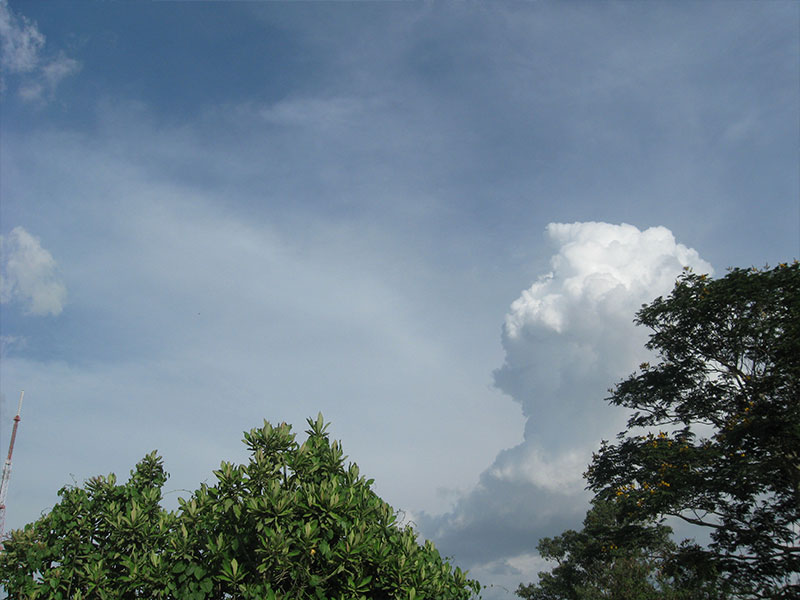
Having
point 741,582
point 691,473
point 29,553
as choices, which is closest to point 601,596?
point 741,582

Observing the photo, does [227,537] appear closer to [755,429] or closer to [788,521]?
[755,429]

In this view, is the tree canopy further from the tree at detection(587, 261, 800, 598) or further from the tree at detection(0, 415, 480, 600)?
the tree at detection(0, 415, 480, 600)

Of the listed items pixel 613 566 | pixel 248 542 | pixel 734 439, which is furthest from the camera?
pixel 613 566

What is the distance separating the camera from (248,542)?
8.61 meters

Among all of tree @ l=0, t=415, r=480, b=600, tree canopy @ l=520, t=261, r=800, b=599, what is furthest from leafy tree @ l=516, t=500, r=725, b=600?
tree @ l=0, t=415, r=480, b=600

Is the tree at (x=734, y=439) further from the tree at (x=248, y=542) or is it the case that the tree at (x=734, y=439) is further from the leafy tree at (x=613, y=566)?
the tree at (x=248, y=542)

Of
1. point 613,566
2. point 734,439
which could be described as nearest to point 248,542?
point 734,439

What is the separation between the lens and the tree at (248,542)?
7.96m

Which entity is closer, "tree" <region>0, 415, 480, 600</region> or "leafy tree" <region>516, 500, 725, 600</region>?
"tree" <region>0, 415, 480, 600</region>

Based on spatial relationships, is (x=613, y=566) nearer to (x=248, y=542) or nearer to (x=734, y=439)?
(x=734, y=439)

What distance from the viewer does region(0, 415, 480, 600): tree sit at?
7.96 metres

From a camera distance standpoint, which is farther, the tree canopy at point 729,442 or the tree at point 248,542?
the tree canopy at point 729,442

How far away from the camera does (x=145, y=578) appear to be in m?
8.92

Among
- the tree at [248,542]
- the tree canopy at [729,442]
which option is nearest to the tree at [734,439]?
the tree canopy at [729,442]
